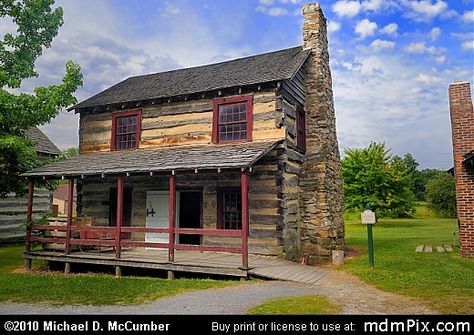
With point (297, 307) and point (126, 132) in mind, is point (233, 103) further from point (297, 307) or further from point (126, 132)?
point (297, 307)

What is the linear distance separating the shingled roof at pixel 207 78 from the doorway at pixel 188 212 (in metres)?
4.11

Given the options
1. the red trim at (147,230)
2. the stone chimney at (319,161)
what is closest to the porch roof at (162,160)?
the red trim at (147,230)

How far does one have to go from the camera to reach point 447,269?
11.1 meters

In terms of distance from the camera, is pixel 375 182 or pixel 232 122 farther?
pixel 375 182

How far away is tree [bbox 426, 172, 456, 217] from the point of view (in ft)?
148

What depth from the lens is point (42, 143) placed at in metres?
22.8

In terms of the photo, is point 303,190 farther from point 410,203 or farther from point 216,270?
point 410,203

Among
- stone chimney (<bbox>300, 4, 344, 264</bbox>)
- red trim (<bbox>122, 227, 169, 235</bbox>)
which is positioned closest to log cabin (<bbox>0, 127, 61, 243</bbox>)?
red trim (<bbox>122, 227, 169, 235</bbox>)

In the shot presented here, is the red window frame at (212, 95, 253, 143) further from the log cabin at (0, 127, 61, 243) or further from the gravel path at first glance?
the log cabin at (0, 127, 61, 243)

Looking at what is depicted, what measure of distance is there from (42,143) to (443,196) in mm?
43132
